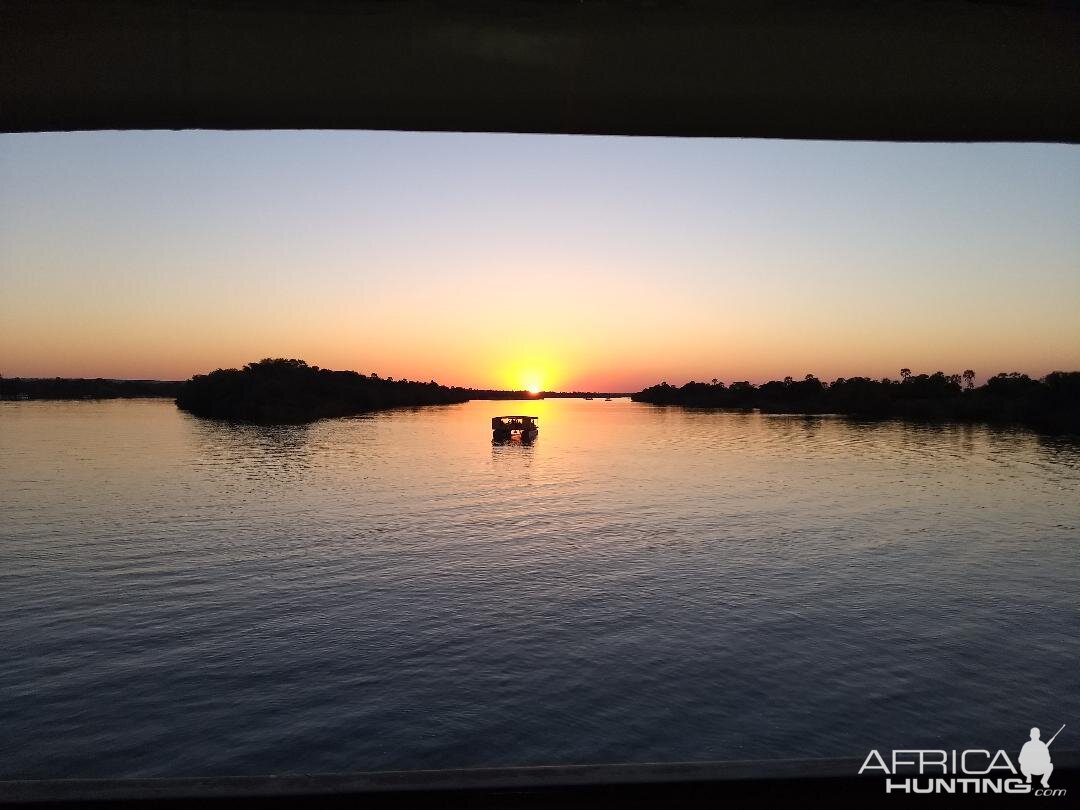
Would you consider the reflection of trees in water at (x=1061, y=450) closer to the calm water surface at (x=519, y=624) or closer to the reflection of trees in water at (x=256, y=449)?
the calm water surface at (x=519, y=624)

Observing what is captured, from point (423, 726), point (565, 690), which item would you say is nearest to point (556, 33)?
point (423, 726)

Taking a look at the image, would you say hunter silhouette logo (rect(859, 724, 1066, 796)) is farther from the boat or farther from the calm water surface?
the boat

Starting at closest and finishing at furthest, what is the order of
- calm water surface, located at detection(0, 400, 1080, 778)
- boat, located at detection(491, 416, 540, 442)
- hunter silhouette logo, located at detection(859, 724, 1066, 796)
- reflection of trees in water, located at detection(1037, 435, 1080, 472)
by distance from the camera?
1. hunter silhouette logo, located at detection(859, 724, 1066, 796)
2. calm water surface, located at detection(0, 400, 1080, 778)
3. reflection of trees in water, located at detection(1037, 435, 1080, 472)
4. boat, located at detection(491, 416, 540, 442)

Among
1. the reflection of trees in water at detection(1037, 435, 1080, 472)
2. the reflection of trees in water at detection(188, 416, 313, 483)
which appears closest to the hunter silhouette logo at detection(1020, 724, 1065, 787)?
the reflection of trees in water at detection(188, 416, 313, 483)

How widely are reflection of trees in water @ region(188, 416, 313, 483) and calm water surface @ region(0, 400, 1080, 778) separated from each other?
8.45 metres

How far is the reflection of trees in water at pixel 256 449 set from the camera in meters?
47.3

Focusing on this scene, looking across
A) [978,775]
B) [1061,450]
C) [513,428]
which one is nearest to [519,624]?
[978,775]

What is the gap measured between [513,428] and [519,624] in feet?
185

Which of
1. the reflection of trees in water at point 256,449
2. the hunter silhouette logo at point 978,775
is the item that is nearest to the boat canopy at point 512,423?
the reflection of trees in water at point 256,449

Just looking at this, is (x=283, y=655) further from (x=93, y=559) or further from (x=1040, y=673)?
(x=1040, y=673)

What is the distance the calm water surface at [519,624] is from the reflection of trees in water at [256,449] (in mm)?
8454

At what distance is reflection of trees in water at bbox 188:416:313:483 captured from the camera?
155 ft

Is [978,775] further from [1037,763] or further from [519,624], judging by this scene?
[519,624]

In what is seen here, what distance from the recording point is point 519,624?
15.8 metres
